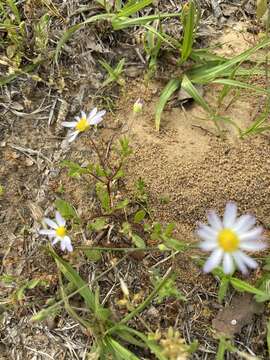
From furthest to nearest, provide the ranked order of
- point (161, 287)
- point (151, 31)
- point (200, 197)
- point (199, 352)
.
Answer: point (151, 31) → point (200, 197) → point (199, 352) → point (161, 287)

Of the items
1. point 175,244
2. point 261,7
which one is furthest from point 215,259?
point 261,7

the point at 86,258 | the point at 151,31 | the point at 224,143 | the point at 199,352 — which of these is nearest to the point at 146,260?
the point at 86,258

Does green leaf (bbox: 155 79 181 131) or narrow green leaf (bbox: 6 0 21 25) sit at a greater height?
narrow green leaf (bbox: 6 0 21 25)

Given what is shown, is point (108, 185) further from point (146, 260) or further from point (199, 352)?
point (199, 352)

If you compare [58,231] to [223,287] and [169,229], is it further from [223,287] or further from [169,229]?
[223,287]

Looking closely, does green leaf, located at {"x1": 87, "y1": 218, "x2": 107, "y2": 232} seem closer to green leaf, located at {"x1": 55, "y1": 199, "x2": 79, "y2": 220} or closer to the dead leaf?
green leaf, located at {"x1": 55, "y1": 199, "x2": 79, "y2": 220}

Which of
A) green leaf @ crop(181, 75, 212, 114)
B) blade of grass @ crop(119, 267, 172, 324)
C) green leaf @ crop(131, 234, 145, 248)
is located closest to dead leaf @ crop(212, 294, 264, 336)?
blade of grass @ crop(119, 267, 172, 324)
